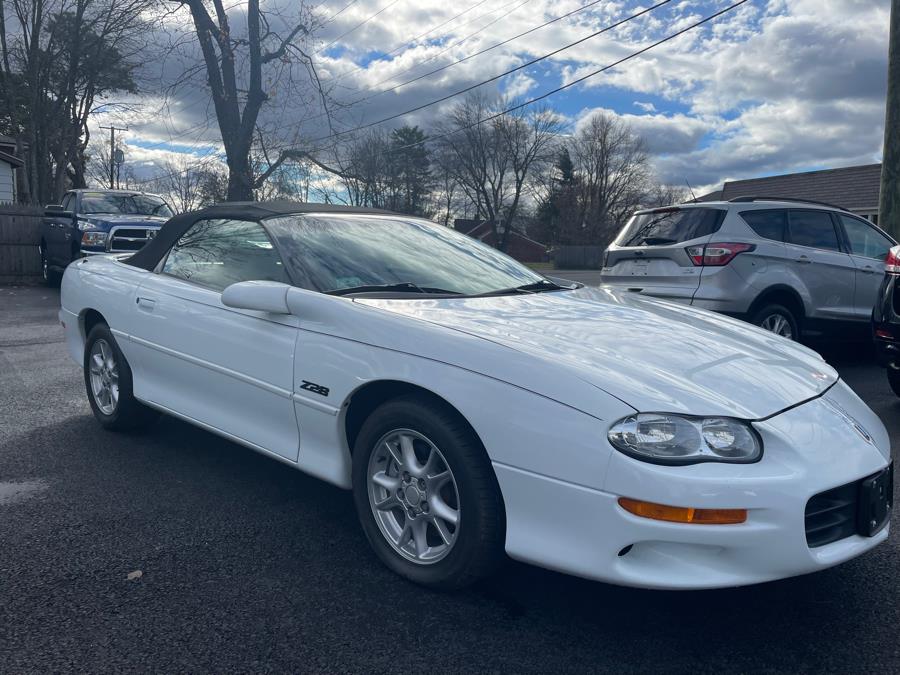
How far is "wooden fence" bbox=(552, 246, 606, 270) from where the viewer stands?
5316 centimetres

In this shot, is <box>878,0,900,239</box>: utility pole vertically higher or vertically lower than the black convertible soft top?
higher

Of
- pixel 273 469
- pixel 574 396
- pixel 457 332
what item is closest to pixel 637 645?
pixel 574 396

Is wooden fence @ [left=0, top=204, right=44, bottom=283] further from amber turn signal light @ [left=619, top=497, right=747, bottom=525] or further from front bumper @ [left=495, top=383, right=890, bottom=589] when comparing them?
amber turn signal light @ [left=619, top=497, right=747, bottom=525]

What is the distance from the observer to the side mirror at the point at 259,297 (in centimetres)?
331

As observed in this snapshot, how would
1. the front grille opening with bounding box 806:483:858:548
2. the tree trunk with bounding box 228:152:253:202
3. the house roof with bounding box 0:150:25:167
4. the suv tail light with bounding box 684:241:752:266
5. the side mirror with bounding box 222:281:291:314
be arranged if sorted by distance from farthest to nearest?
the house roof with bounding box 0:150:25:167 → the tree trunk with bounding box 228:152:253:202 → the suv tail light with bounding box 684:241:752:266 → the side mirror with bounding box 222:281:291:314 → the front grille opening with bounding box 806:483:858:548

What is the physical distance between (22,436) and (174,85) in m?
17.8

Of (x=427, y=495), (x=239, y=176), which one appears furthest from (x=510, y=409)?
(x=239, y=176)

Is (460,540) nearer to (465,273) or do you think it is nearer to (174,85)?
(465,273)

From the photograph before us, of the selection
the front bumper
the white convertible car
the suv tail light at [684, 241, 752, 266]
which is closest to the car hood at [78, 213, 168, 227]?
the suv tail light at [684, 241, 752, 266]

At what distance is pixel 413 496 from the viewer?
115 inches

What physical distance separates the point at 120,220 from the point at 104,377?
10060mm

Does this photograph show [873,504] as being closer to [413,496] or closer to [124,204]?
[413,496]

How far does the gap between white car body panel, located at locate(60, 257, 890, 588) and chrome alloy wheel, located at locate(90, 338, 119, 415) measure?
4.01 feet

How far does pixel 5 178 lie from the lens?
25.7 metres
